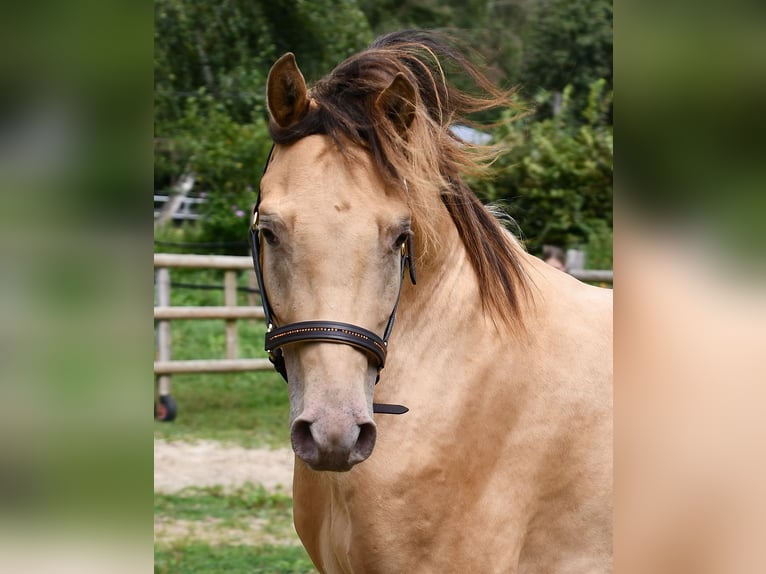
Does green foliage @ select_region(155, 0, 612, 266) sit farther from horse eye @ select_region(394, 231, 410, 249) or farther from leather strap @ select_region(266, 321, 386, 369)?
leather strap @ select_region(266, 321, 386, 369)

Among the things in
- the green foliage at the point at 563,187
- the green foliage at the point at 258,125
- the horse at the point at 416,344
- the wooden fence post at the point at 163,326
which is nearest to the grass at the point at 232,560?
the horse at the point at 416,344

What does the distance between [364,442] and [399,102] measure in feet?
3.04

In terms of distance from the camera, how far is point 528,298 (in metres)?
2.52

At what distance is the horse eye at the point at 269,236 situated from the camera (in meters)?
2.08

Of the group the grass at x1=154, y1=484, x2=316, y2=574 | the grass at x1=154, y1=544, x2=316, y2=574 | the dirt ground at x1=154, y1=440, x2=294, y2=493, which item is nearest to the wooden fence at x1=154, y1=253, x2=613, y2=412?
the dirt ground at x1=154, y1=440, x2=294, y2=493

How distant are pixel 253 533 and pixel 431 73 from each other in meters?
3.94

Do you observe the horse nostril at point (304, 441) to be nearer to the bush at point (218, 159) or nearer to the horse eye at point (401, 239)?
the horse eye at point (401, 239)

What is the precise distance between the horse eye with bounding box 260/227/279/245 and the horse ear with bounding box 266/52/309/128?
1.11 feet

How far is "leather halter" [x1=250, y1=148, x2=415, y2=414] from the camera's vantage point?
1937 millimetres
